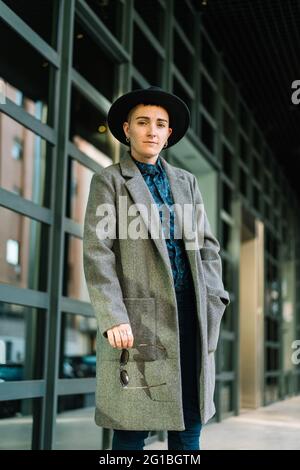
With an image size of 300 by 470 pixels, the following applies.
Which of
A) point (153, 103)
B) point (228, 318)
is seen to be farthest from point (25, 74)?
point (228, 318)

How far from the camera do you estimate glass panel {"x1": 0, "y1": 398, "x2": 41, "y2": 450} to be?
2.98m

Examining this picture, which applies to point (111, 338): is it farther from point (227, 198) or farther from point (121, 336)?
point (227, 198)

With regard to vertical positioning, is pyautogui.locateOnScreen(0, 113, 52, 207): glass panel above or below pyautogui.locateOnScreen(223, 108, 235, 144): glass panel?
below

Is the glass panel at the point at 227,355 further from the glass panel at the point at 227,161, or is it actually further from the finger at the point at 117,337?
the finger at the point at 117,337

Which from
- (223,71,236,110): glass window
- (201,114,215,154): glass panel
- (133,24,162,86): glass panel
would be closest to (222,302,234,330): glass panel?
(201,114,215,154): glass panel

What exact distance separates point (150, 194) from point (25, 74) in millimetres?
1873

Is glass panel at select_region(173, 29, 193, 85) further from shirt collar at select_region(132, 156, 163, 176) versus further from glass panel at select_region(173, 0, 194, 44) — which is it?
shirt collar at select_region(132, 156, 163, 176)

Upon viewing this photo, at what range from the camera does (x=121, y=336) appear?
179 cm

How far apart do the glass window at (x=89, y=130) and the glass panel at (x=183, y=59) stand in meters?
1.46

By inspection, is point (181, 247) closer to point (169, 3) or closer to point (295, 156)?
point (169, 3)

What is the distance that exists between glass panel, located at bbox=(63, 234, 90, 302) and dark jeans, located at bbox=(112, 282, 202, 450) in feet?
7.86

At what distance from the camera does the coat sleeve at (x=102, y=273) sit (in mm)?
1814

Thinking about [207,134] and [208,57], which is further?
[208,57]

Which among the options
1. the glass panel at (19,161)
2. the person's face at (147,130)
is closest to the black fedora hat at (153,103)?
the person's face at (147,130)
